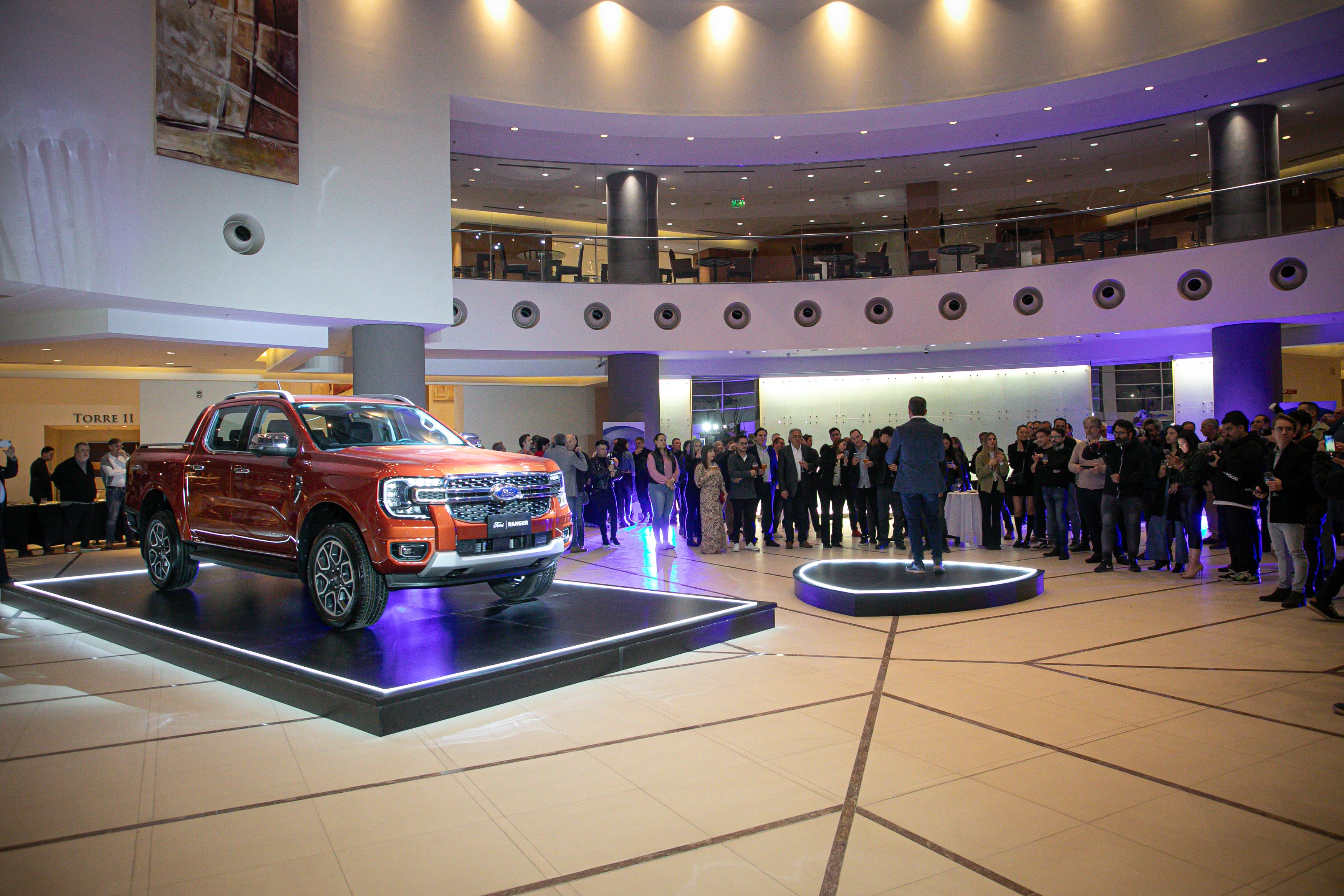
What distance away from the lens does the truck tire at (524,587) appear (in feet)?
23.6

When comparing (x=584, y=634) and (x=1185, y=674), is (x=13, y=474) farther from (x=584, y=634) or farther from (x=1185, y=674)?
(x=1185, y=674)

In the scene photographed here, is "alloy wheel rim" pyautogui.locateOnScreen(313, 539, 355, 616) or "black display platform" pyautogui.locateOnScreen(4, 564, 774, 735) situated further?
"alloy wheel rim" pyautogui.locateOnScreen(313, 539, 355, 616)

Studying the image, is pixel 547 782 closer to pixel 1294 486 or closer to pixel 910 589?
pixel 910 589

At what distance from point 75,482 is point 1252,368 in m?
20.1

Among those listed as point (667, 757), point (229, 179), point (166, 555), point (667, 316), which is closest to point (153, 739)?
point (667, 757)

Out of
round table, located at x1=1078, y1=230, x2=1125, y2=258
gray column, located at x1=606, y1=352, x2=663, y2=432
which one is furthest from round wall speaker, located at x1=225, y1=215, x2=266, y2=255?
round table, located at x1=1078, y1=230, x2=1125, y2=258

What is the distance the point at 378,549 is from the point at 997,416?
17.2 metres

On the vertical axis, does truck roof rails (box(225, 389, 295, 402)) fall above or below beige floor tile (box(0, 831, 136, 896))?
above

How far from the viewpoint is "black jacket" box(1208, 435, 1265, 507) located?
8281 millimetres

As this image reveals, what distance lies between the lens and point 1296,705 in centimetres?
488

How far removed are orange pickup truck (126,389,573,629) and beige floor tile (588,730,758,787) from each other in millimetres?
2074

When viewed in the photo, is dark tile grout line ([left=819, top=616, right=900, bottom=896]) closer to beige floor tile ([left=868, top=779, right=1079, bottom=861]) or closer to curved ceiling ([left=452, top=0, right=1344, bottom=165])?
beige floor tile ([left=868, top=779, right=1079, bottom=861])

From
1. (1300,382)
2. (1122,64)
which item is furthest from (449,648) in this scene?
(1300,382)

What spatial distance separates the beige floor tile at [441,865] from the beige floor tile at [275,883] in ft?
0.18
